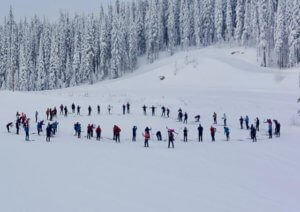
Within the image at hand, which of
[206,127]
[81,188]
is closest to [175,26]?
[206,127]

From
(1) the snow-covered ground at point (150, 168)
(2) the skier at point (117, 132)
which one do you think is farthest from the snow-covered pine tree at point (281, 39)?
(2) the skier at point (117, 132)

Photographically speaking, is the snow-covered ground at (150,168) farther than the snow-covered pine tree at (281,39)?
No

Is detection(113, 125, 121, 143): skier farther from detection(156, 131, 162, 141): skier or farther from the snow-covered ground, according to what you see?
detection(156, 131, 162, 141): skier

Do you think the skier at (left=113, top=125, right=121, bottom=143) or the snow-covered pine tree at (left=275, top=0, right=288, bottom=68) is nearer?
the skier at (left=113, top=125, right=121, bottom=143)

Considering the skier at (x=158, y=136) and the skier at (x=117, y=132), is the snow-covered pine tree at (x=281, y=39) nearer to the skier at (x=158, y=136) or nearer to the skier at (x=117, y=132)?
the skier at (x=158, y=136)

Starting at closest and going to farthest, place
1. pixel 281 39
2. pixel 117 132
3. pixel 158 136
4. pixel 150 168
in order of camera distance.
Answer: pixel 150 168, pixel 117 132, pixel 158 136, pixel 281 39

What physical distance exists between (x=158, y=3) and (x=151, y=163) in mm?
118685

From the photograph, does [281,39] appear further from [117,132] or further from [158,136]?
[117,132]

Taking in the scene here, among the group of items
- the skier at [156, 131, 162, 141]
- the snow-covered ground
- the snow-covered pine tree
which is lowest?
the snow-covered ground

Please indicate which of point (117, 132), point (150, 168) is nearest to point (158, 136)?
point (117, 132)

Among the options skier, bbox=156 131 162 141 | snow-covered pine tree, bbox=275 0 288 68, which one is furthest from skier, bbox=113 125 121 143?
snow-covered pine tree, bbox=275 0 288 68

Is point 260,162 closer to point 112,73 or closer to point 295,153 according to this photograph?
point 295,153

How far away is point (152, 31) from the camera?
116 m

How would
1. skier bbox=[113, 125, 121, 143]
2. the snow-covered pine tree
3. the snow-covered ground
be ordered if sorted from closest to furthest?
the snow-covered ground, skier bbox=[113, 125, 121, 143], the snow-covered pine tree
